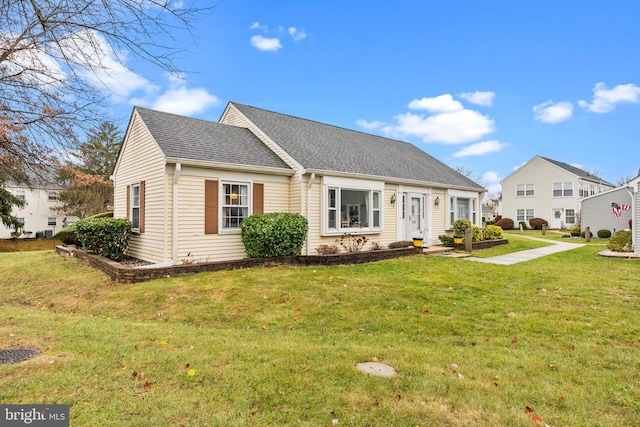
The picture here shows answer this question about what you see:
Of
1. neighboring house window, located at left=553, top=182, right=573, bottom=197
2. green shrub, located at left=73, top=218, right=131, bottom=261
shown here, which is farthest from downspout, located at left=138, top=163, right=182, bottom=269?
neighboring house window, located at left=553, top=182, right=573, bottom=197

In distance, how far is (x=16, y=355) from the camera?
3.98 metres

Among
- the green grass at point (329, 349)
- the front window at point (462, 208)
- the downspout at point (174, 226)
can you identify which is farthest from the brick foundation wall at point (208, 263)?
the front window at point (462, 208)

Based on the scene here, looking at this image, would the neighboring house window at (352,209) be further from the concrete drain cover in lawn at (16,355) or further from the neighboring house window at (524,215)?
the neighboring house window at (524,215)

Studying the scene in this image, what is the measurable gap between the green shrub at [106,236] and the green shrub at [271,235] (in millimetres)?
4022

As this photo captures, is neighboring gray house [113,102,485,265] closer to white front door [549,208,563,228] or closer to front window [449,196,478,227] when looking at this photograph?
front window [449,196,478,227]

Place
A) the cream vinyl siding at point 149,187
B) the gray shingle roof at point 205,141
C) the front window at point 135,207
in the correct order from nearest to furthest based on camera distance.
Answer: the cream vinyl siding at point 149,187
the gray shingle roof at point 205,141
the front window at point 135,207

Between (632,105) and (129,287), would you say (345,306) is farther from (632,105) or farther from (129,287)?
(632,105)

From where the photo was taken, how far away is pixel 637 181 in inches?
521

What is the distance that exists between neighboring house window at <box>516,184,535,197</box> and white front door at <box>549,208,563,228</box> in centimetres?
285

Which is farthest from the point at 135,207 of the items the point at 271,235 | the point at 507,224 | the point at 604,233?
the point at 507,224

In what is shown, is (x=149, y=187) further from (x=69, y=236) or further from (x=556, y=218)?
(x=556, y=218)

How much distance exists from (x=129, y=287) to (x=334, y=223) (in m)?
6.61

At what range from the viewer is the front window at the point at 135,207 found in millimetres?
11375

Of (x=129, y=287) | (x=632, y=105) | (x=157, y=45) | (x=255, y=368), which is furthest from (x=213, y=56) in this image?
(x=632, y=105)
